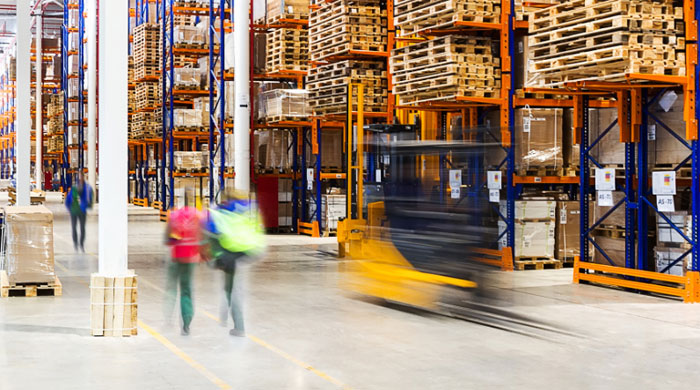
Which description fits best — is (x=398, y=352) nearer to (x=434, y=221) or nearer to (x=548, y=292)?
(x=434, y=221)

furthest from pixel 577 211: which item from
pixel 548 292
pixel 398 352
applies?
pixel 398 352

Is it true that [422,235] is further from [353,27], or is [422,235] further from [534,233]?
[353,27]

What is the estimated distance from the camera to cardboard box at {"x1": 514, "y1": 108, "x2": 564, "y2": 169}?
14664 millimetres

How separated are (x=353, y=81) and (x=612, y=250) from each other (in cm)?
681

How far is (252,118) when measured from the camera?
2214 cm

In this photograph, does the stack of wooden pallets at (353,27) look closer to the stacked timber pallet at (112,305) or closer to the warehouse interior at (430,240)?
the warehouse interior at (430,240)

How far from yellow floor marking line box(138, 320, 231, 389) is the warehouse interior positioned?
0.04 metres

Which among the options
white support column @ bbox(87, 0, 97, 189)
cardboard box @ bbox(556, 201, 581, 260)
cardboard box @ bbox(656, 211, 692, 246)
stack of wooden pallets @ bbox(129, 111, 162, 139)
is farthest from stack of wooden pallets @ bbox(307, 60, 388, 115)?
white support column @ bbox(87, 0, 97, 189)

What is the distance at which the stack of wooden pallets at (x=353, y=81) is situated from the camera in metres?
17.9

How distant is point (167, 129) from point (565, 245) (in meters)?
16.7

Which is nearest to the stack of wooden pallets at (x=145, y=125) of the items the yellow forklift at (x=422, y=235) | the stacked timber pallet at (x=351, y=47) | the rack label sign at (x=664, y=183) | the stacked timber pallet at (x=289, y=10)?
the stacked timber pallet at (x=289, y=10)

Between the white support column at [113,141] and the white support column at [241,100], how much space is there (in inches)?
374

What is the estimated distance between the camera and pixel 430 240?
34.1 ft

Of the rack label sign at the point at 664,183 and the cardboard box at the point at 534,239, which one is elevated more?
the rack label sign at the point at 664,183
